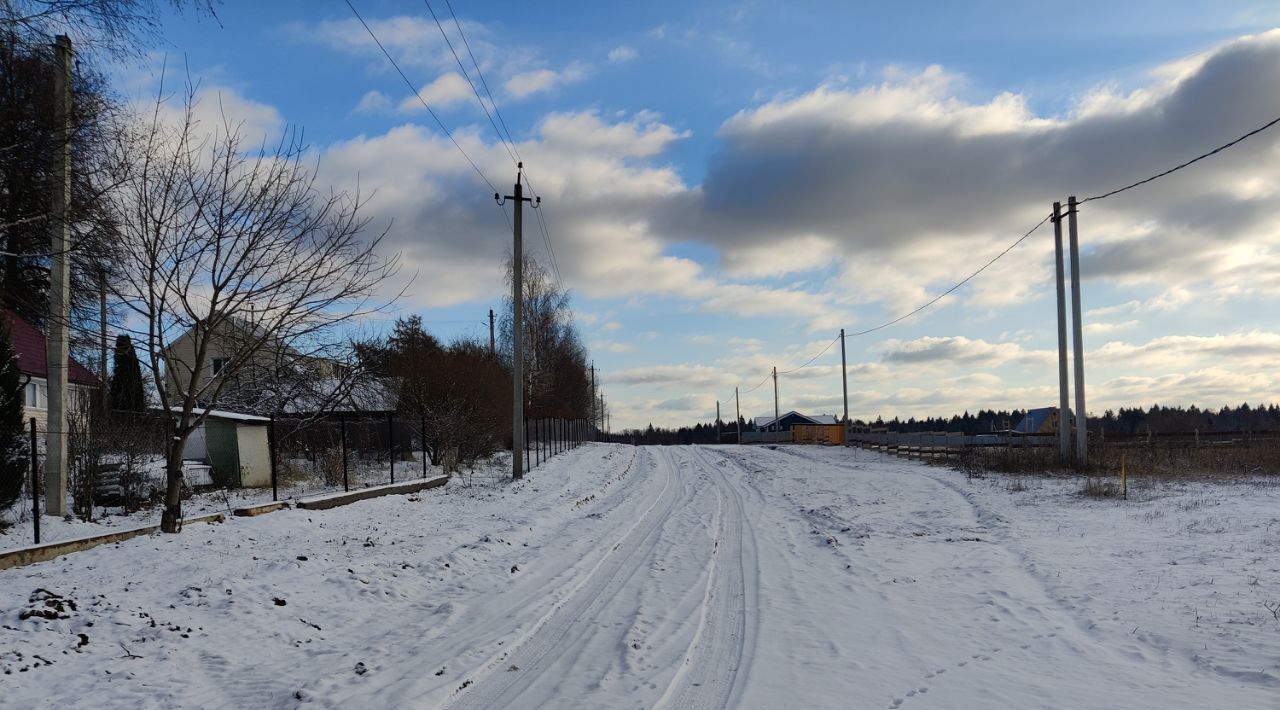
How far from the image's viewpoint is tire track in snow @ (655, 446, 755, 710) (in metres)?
5.52

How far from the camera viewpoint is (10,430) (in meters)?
12.8

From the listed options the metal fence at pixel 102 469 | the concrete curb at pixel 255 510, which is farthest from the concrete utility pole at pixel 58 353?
the concrete curb at pixel 255 510

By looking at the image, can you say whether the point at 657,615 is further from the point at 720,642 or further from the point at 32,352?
the point at 32,352

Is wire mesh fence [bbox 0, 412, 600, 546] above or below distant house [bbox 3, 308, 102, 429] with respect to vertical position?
below

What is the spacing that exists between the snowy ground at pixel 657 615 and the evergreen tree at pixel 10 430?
330cm

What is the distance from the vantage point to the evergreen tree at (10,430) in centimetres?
1230

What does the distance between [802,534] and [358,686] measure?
30.2 feet

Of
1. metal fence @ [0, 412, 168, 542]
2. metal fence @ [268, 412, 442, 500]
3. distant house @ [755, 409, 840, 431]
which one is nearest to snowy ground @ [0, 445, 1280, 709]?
metal fence @ [0, 412, 168, 542]

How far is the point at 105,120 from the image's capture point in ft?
35.1

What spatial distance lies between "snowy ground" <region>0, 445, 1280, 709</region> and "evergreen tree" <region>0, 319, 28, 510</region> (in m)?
3.30

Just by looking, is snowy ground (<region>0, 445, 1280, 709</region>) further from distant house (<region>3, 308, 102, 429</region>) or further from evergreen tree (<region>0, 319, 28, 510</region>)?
distant house (<region>3, 308, 102, 429</region>)

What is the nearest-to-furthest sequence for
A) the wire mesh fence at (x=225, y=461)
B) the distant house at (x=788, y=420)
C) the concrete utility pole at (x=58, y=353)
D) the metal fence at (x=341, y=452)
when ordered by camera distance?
1. the concrete utility pole at (x=58, y=353)
2. the wire mesh fence at (x=225, y=461)
3. the metal fence at (x=341, y=452)
4. the distant house at (x=788, y=420)

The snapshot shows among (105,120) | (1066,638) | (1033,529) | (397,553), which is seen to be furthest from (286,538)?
(1033,529)

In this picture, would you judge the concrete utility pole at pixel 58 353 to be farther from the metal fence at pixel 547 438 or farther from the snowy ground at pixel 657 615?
the metal fence at pixel 547 438
